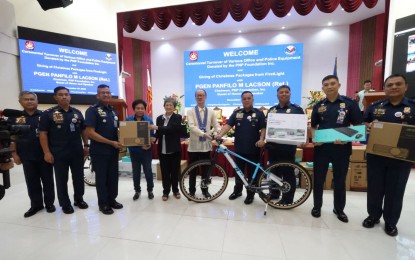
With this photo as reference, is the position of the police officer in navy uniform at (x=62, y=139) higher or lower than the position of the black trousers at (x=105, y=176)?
higher

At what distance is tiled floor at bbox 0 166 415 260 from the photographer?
1.79m

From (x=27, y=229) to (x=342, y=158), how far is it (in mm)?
3366

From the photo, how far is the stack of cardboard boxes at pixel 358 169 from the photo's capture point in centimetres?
307

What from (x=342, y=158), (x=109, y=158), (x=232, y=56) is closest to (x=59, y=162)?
(x=109, y=158)

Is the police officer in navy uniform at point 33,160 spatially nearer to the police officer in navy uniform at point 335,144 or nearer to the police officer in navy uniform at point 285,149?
the police officer in navy uniform at point 285,149

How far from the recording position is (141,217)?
2406 mm

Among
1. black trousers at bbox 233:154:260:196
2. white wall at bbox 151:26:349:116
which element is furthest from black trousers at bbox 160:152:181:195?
white wall at bbox 151:26:349:116

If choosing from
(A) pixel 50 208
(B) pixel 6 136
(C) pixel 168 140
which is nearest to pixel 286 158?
(C) pixel 168 140

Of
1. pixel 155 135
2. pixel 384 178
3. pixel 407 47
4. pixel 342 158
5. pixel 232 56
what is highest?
pixel 232 56

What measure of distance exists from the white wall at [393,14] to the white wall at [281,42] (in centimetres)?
295

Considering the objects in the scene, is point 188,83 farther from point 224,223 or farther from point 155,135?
point 224,223

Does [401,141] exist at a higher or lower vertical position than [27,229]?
higher

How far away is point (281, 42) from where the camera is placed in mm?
7180

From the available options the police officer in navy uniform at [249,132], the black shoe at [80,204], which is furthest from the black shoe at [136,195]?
the police officer in navy uniform at [249,132]
